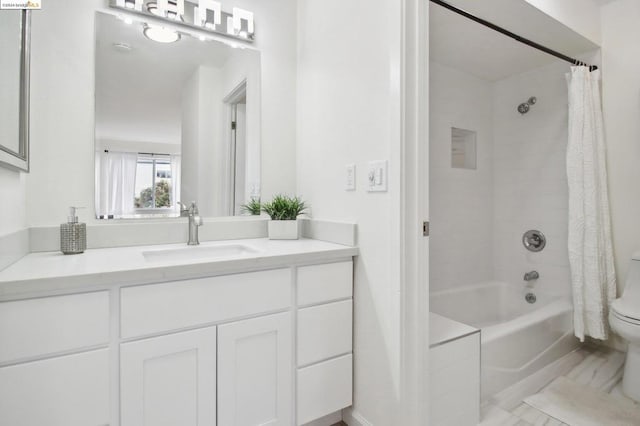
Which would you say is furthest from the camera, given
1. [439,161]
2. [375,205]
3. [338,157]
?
[439,161]

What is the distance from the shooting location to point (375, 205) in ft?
4.48

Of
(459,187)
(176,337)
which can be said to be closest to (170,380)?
(176,337)

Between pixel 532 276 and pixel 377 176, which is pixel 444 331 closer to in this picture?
pixel 377 176

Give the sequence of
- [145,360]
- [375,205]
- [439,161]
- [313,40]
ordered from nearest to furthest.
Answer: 1. [145,360]
2. [375,205]
3. [313,40]
4. [439,161]

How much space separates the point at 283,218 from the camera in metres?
1.73

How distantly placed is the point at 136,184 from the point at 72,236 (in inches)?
14.7

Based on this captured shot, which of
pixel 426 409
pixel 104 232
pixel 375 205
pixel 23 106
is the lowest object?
pixel 426 409

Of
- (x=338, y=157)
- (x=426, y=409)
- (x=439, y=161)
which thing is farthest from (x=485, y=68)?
(x=426, y=409)

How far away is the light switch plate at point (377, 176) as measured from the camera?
4.25ft

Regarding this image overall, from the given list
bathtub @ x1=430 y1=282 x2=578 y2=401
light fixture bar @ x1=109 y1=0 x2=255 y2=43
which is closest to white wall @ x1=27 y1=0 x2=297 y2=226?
light fixture bar @ x1=109 y1=0 x2=255 y2=43

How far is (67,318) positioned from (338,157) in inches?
47.1

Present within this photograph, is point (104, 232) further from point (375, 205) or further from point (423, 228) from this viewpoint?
point (423, 228)

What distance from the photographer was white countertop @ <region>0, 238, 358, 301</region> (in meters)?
0.89

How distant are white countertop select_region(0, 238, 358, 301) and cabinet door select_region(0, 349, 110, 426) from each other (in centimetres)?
21
